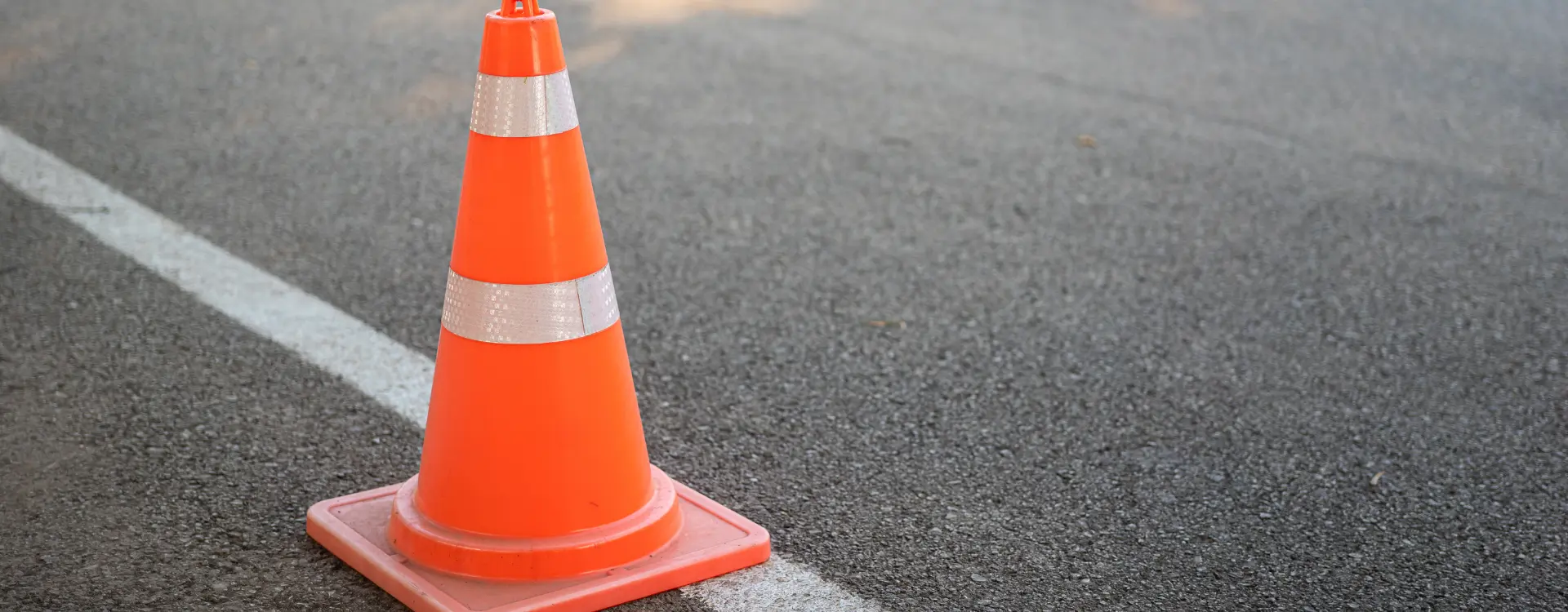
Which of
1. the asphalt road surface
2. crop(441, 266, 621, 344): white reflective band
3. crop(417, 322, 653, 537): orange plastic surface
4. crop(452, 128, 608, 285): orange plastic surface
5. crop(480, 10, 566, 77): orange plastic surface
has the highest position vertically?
crop(480, 10, 566, 77): orange plastic surface

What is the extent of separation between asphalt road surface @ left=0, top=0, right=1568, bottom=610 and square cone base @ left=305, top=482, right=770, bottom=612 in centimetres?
5

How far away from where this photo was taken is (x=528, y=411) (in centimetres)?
249

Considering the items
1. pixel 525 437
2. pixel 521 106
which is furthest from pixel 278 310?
pixel 521 106

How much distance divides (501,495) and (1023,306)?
1.89 metres

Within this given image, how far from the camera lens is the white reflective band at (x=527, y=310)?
8.10 feet

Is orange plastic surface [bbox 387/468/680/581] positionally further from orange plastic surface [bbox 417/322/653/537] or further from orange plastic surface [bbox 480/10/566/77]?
orange plastic surface [bbox 480/10/566/77]

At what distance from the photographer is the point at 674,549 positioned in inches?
102

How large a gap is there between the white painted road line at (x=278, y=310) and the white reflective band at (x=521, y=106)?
80cm

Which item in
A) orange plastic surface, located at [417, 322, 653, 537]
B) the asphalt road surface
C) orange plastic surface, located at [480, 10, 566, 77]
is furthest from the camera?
the asphalt road surface

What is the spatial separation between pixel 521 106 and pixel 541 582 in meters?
0.77

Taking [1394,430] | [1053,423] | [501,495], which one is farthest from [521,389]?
[1394,430]

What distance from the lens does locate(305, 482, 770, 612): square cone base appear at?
242 centimetres

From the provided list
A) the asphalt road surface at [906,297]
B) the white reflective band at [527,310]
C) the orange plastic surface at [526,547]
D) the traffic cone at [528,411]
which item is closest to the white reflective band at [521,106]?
the traffic cone at [528,411]

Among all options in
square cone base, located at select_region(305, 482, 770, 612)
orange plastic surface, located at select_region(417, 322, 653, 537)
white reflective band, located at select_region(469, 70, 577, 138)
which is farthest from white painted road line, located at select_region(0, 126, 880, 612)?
white reflective band, located at select_region(469, 70, 577, 138)
